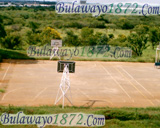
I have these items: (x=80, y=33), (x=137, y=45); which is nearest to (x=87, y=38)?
(x=137, y=45)

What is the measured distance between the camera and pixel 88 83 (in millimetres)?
20422

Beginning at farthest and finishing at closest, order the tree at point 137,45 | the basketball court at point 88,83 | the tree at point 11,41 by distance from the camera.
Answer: the tree at point 11,41 < the tree at point 137,45 < the basketball court at point 88,83

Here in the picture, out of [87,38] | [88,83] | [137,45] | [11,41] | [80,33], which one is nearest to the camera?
[88,83]

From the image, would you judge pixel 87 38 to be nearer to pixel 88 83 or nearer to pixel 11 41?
pixel 11 41

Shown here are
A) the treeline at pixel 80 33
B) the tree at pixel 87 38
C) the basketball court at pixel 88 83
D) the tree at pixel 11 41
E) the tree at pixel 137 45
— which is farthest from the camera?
the tree at pixel 87 38

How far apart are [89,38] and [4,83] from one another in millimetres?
16824

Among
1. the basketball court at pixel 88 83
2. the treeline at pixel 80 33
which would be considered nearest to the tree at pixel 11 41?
the treeline at pixel 80 33

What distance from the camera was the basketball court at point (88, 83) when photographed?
54.9ft

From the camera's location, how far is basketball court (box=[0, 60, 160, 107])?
1673cm

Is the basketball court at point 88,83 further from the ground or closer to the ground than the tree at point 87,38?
closer to the ground

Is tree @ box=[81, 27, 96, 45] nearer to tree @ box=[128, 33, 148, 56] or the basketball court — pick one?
tree @ box=[128, 33, 148, 56]

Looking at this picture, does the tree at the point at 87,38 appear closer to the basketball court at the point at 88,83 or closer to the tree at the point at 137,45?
the tree at the point at 137,45

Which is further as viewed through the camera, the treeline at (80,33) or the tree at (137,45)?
the treeline at (80,33)

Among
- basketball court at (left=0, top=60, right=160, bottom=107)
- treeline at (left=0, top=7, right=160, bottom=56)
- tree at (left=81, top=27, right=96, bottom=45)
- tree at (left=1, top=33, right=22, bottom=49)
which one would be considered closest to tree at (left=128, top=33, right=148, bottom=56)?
treeline at (left=0, top=7, right=160, bottom=56)
